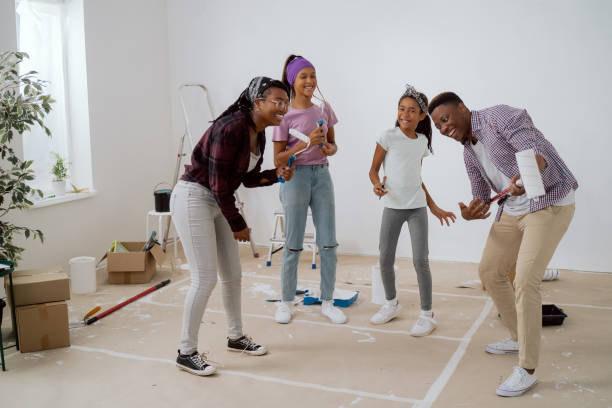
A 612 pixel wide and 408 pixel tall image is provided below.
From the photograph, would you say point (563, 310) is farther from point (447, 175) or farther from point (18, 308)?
point (18, 308)

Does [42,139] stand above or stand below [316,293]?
above

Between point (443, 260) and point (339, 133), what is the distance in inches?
53.7

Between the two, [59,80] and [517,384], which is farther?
[59,80]

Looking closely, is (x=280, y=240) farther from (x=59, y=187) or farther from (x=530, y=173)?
(x=530, y=173)

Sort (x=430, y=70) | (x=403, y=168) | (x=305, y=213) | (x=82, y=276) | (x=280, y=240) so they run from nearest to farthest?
(x=403, y=168) < (x=305, y=213) < (x=82, y=276) < (x=430, y=70) < (x=280, y=240)

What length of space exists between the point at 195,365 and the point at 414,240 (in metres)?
1.31

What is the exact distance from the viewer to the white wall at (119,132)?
461 centimetres

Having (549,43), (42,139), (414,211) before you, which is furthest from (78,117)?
(549,43)

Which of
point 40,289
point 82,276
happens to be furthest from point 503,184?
point 82,276

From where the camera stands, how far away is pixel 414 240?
323 cm

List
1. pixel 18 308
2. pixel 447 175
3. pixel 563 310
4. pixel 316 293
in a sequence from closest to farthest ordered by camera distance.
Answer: pixel 18 308, pixel 563 310, pixel 316 293, pixel 447 175

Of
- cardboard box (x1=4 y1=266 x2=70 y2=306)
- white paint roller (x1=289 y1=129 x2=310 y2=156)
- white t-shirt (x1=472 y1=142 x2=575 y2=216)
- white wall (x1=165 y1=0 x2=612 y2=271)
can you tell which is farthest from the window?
white t-shirt (x1=472 y1=142 x2=575 y2=216)

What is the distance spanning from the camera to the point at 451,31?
4629 mm

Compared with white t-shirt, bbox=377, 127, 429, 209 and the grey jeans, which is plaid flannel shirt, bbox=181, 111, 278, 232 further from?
white t-shirt, bbox=377, 127, 429, 209
